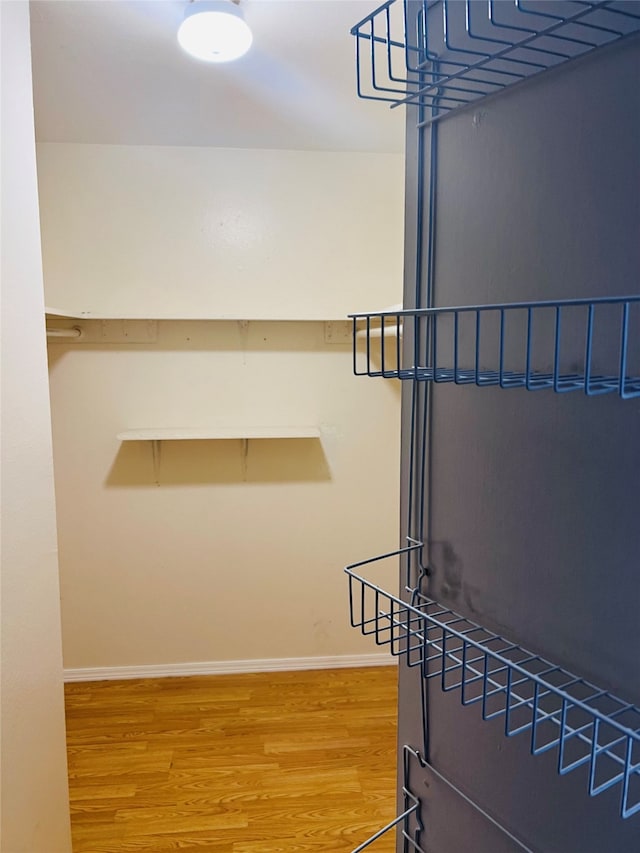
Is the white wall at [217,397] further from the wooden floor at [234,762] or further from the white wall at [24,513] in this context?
the white wall at [24,513]

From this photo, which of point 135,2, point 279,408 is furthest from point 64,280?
point 135,2

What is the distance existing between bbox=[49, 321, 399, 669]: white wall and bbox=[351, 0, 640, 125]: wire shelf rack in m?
1.85

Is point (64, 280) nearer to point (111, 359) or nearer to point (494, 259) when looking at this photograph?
point (111, 359)

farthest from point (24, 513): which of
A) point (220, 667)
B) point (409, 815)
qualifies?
point (220, 667)

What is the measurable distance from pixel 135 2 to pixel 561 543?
1.72 meters

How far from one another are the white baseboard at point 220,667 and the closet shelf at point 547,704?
2.05 metres

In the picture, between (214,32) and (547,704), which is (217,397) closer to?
(214,32)

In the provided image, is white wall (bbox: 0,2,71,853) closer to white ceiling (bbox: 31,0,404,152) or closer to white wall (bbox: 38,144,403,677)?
white ceiling (bbox: 31,0,404,152)

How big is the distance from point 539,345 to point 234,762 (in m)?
2.12

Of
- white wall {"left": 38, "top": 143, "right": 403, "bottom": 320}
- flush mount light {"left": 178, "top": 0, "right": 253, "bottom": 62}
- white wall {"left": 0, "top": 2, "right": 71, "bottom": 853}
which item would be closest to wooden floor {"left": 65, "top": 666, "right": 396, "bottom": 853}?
white wall {"left": 0, "top": 2, "right": 71, "bottom": 853}

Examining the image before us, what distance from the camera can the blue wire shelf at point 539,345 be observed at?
2.08 feet

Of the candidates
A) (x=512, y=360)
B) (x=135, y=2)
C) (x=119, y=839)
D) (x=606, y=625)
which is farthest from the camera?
(x=119, y=839)

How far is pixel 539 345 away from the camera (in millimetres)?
831

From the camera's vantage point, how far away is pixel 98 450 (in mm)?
2789
